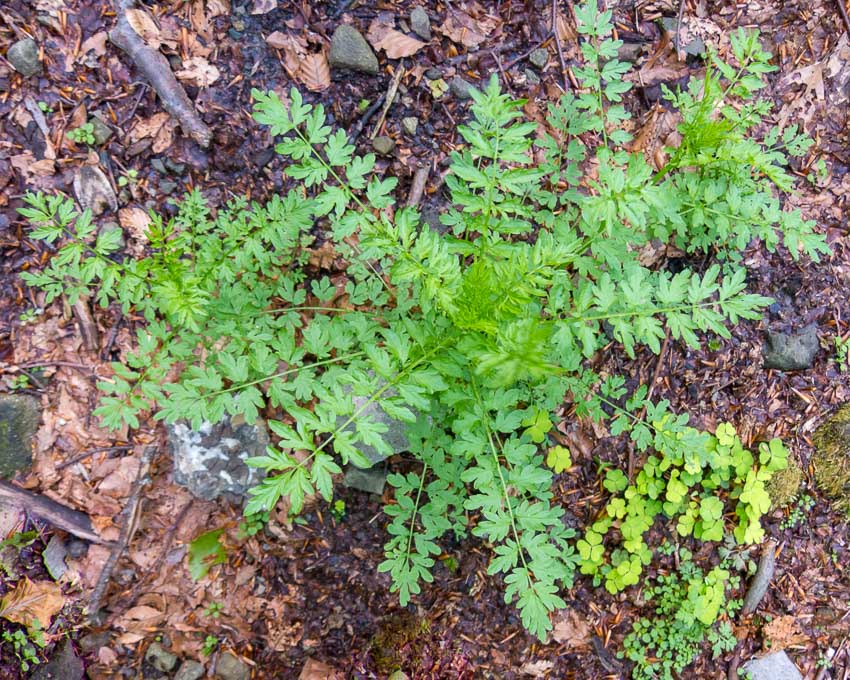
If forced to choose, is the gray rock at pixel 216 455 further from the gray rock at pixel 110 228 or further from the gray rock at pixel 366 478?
the gray rock at pixel 110 228

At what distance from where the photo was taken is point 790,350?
3.78 m

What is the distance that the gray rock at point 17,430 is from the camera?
11.6 ft

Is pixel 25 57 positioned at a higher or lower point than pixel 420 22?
higher

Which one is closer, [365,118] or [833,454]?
[365,118]

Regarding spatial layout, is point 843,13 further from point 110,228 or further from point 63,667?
point 63,667

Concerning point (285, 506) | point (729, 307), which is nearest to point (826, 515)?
point (729, 307)

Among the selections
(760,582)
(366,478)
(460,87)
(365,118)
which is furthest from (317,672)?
(460,87)

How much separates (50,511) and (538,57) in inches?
152

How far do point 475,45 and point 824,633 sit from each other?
165 inches

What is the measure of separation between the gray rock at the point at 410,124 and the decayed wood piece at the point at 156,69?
3.62ft

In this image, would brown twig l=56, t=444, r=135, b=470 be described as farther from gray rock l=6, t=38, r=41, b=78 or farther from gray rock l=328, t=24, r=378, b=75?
gray rock l=328, t=24, r=378, b=75

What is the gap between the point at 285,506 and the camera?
3.69 metres

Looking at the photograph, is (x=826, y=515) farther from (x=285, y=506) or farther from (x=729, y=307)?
(x=285, y=506)

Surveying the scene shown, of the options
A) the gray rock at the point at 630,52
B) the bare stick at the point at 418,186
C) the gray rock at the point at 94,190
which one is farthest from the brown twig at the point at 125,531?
the gray rock at the point at 630,52
